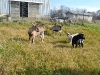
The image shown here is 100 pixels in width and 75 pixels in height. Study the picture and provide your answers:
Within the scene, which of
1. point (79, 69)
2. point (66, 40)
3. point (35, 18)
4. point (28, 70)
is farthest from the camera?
point (35, 18)

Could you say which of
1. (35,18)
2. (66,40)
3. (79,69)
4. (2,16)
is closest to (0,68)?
(79,69)

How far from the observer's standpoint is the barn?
1214 inches

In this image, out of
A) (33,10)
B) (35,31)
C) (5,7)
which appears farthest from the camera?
(33,10)

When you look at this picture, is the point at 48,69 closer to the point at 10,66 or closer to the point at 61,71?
the point at 61,71

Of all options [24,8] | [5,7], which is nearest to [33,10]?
[24,8]

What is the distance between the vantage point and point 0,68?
858cm

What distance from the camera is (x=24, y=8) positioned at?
33.3 meters

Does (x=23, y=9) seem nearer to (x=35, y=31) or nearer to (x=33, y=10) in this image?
(x=33, y=10)

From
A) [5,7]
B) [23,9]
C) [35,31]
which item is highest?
[5,7]

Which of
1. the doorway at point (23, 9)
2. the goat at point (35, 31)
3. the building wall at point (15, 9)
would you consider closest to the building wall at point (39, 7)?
the building wall at point (15, 9)

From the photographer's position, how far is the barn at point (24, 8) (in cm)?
3083

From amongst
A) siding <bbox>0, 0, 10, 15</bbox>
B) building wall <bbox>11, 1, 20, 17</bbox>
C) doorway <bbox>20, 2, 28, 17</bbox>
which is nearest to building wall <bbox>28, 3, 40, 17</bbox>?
doorway <bbox>20, 2, 28, 17</bbox>

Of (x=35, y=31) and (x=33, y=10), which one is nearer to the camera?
(x=35, y=31)

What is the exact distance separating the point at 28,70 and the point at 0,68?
106 cm
